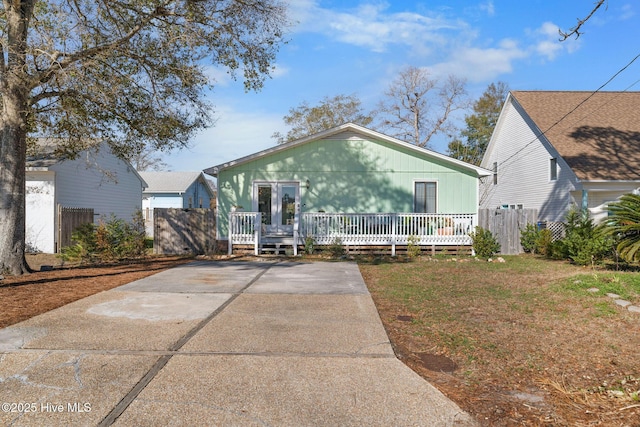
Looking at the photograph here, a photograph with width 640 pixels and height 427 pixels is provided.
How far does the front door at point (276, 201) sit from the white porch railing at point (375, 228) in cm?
102

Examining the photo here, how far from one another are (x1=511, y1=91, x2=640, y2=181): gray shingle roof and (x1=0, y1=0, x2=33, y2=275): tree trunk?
17.2m

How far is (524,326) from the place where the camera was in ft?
19.0

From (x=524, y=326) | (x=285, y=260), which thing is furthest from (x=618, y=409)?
(x=285, y=260)

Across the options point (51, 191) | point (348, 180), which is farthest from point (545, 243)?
point (51, 191)

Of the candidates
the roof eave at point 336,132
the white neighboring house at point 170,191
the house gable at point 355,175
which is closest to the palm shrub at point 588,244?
the roof eave at point 336,132

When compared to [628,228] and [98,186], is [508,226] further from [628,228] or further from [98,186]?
[98,186]

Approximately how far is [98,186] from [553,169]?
19.3 metres

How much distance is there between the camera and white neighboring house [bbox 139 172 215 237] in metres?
32.5

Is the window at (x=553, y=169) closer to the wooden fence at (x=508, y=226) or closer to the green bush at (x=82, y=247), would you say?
the wooden fence at (x=508, y=226)

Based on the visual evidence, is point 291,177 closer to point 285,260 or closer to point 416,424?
point 285,260

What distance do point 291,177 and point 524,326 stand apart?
38.2 feet

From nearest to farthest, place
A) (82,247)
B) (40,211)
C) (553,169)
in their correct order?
(82,247)
(40,211)
(553,169)

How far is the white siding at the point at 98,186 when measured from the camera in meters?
17.6

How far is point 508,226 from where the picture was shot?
1602 centimetres
